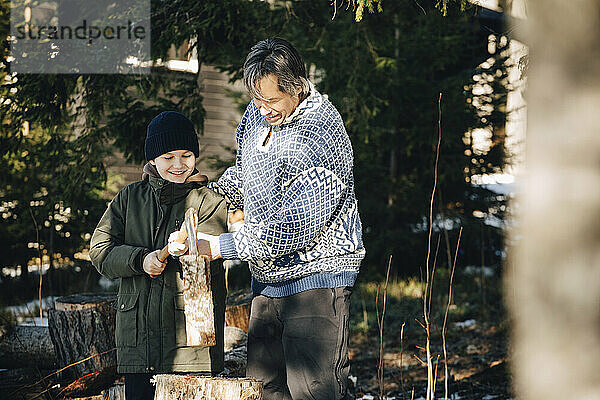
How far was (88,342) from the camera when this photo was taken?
13.2 feet

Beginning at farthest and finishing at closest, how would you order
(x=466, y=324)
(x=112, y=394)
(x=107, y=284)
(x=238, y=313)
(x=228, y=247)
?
(x=107, y=284), (x=466, y=324), (x=238, y=313), (x=112, y=394), (x=228, y=247)

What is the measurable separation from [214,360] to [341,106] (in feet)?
14.5

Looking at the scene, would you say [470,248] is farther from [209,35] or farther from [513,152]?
[209,35]

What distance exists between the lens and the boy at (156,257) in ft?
10.1

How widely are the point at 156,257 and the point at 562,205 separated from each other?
2.17m

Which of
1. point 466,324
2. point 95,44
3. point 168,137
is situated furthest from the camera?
point 466,324

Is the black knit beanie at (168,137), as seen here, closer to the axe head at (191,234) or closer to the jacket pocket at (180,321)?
the axe head at (191,234)

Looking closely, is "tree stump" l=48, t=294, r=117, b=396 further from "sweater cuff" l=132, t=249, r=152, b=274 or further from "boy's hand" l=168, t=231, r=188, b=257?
"boy's hand" l=168, t=231, r=188, b=257

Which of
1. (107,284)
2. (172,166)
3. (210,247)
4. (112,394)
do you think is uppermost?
(172,166)

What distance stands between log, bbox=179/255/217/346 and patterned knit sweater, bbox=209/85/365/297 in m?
0.18

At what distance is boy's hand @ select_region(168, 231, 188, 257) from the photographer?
2812mm

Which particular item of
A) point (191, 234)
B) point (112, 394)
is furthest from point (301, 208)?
point (112, 394)

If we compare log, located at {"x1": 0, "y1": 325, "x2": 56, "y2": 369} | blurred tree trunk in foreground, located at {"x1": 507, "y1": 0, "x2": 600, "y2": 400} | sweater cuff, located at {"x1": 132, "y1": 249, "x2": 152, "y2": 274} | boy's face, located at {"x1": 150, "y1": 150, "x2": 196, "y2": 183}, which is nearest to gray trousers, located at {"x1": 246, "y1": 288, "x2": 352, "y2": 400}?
sweater cuff, located at {"x1": 132, "y1": 249, "x2": 152, "y2": 274}

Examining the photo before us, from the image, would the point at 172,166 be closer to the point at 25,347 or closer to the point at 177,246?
the point at 177,246
